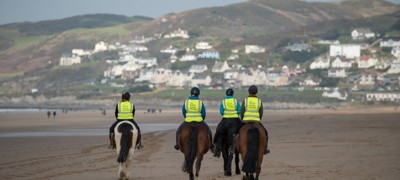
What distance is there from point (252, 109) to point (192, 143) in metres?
1.55

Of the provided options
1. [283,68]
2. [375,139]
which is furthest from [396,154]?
[283,68]

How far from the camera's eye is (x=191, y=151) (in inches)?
775

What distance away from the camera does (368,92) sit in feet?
450

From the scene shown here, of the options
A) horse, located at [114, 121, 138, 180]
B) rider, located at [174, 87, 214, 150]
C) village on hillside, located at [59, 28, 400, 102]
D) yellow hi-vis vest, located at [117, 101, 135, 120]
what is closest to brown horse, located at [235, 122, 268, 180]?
rider, located at [174, 87, 214, 150]

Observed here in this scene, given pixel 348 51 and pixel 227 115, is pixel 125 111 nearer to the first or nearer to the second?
pixel 227 115

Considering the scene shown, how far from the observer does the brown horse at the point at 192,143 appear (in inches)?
772

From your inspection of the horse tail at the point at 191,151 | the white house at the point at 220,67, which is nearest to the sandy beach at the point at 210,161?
the horse tail at the point at 191,151

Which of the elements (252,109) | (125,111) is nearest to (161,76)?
(125,111)

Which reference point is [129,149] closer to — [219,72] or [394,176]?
[394,176]

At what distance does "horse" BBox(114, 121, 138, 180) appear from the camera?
20.8 metres

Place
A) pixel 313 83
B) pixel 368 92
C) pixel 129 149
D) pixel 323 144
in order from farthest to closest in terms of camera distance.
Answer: pixel 313 83 < pixel 368 92 < pixel 323 144 < pixel 129 149

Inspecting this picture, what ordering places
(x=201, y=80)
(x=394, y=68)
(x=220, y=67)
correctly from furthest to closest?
(x=220, y=67), (x=201, y=80), (x=394, y=68)

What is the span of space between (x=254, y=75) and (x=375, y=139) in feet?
463

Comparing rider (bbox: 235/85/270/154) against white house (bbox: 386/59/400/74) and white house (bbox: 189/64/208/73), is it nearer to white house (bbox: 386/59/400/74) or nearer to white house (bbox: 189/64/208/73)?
white house (bbox: 386/59/400/74)
